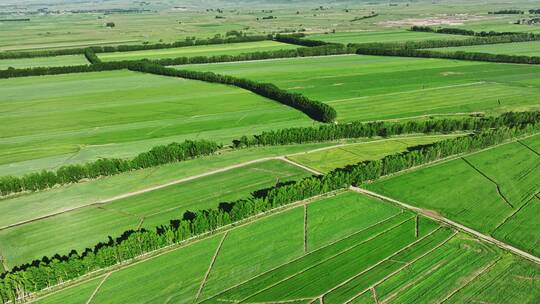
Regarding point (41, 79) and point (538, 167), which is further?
point (41, 79)

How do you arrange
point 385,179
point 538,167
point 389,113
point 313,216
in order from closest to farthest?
point 313,216 → point 385,179 → point 538,167 → point 389,113

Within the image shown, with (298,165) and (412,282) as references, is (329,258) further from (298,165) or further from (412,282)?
(298,165)

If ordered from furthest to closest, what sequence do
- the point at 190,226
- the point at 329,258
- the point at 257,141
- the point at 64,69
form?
1. the point at 64,69
2. the point at 257,141
3. the point at 190,226
4. the point at 329,258

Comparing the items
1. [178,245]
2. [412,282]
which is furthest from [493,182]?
[178,245]

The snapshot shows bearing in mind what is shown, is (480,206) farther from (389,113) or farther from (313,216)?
(389,113)

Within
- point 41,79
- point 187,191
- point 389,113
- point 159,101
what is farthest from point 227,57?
point 187,191
